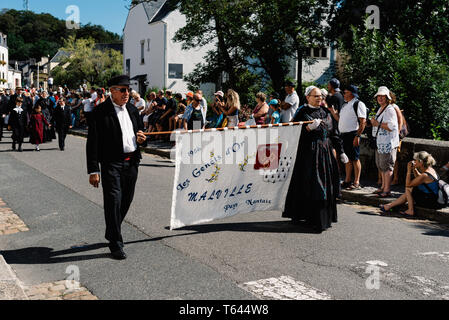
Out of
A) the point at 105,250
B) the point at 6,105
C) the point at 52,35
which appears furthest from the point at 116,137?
the point at 52,35

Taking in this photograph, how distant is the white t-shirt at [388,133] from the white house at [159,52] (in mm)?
31439

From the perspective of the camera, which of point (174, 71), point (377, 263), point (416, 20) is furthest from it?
point (174, 71)

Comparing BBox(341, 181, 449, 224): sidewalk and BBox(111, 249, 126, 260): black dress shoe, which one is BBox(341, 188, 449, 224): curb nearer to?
BBox(341, 181, 449, 224): sidewalk

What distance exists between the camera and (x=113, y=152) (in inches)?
213

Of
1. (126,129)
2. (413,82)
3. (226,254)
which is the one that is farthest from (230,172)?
(413,82)

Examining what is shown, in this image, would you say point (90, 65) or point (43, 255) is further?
point (90, 65)

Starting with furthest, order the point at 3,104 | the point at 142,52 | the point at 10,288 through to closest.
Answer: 1. the point at 142,52
2. the point at 3,104
3. the point at 10,288

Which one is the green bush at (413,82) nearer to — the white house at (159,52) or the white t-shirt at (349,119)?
the white t-shirt at (349,119)

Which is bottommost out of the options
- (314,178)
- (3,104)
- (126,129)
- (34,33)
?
(314,178)

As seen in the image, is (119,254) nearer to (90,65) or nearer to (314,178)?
(314,178)

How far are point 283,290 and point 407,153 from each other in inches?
258

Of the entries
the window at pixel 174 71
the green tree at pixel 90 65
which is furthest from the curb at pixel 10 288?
the green tree at pixel 90 65
